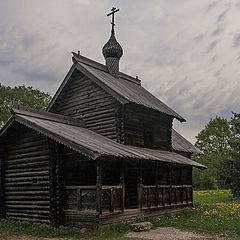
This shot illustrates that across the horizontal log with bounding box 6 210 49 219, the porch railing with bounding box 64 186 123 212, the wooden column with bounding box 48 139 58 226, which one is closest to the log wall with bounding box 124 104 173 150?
the porch railing with bounding box 64 186 123 212

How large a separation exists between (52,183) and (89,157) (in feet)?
8.43

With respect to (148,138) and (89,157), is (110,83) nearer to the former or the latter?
(148,138)

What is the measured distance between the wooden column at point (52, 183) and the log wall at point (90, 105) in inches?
145

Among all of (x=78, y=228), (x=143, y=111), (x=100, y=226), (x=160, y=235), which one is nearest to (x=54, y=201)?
(x=78, y=228)

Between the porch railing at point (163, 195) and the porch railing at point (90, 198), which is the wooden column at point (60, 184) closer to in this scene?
the porch railing at point (90, 198)

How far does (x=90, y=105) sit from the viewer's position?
751 inches

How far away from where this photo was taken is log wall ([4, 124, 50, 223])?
15.5 metres

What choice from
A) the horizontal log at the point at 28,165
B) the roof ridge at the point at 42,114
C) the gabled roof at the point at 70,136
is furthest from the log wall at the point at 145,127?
the horizontal log at the point at 28,165

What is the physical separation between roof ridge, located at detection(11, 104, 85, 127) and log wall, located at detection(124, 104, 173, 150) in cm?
283

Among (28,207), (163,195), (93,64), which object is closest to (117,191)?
(163,195)

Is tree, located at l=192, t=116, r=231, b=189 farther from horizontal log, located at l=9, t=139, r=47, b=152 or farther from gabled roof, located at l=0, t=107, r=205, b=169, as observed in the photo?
horizontal log, located at l=9, t=139, r=47, b=152

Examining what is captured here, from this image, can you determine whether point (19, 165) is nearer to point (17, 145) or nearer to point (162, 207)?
point (17, 145)

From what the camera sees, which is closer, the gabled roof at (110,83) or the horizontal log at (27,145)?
the horizontal log at (27,145)

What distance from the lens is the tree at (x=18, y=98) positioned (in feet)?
138
